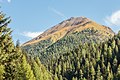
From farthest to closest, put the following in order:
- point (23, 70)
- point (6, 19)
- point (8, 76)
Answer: point (23, 70), point (8, 76), point (6, 19)

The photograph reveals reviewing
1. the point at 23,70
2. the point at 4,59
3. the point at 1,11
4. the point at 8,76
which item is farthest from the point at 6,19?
the point at 23,70

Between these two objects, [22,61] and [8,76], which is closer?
[8,76]

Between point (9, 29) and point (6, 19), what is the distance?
1.64 m

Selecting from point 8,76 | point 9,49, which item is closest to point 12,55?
→ point 9,49

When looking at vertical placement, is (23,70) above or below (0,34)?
above

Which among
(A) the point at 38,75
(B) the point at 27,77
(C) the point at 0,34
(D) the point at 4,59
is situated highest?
(A) the point at 38,75

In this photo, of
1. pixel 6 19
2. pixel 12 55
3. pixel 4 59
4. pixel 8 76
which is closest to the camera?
pixel 4 59

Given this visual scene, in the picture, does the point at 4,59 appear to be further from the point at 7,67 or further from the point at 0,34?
the point at 7,67

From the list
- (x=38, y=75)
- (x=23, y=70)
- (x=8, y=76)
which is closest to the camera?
(x=8, y=76)

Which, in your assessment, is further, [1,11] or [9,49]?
[9,49]

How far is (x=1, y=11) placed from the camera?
37.4 m

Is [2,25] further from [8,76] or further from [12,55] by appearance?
[8,76]

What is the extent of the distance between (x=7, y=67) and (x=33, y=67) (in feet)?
184

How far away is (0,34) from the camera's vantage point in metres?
35.5
